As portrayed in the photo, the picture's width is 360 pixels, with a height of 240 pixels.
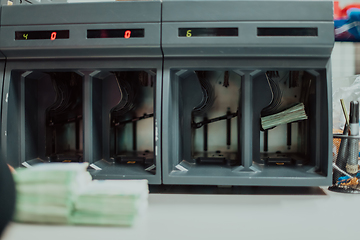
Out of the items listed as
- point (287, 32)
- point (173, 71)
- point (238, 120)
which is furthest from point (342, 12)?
point (173, 71)

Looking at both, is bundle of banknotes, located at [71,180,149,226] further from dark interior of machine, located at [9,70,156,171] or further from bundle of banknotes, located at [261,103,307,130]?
bundle of banknotes, located at [261,103,307,130]

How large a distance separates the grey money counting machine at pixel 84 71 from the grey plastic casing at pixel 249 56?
0.17 ft

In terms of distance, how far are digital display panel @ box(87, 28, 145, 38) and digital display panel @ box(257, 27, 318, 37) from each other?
0.42 meters

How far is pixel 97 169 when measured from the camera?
101cm

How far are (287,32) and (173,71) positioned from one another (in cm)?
41

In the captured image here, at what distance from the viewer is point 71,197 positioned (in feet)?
1.73

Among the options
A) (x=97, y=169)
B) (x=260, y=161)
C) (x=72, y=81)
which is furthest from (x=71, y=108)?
(x=260, y=161)

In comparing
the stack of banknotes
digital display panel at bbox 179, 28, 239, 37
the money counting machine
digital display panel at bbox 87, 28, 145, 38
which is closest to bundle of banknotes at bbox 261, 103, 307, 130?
the money counting machine

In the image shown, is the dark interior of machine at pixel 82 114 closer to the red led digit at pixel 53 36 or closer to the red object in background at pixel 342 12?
the red led digit at pixel 53 36

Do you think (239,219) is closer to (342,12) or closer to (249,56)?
(249,56)

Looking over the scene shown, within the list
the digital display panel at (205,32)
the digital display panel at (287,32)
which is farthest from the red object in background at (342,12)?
the digital display panel at (205,32)

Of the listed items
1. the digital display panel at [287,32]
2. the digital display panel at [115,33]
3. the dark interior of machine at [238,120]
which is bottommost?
the dark interior of machine at [238,120]

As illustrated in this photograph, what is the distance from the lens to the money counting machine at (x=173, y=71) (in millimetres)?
903

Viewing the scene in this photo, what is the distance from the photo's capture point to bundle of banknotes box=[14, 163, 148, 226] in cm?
49
